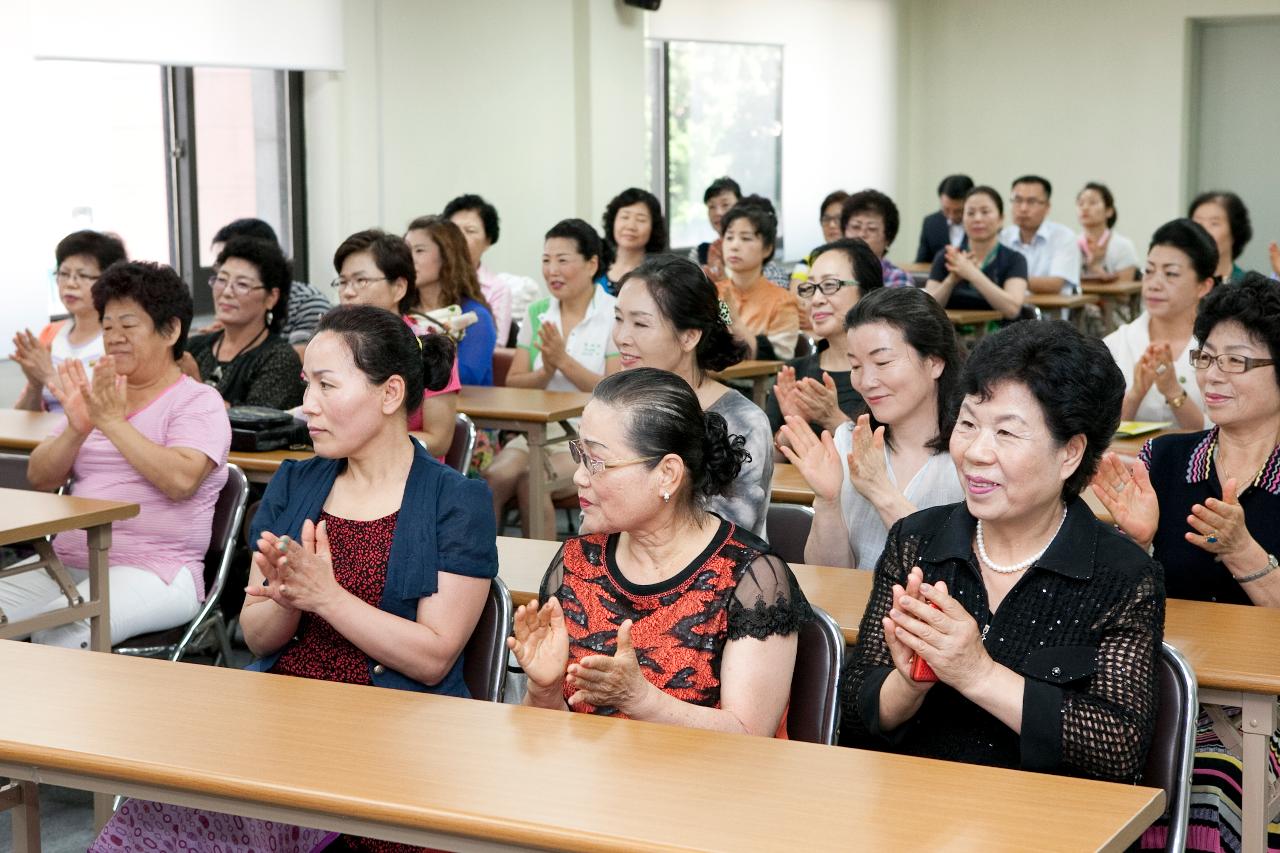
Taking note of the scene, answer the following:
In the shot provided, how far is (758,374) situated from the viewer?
19.0 feet

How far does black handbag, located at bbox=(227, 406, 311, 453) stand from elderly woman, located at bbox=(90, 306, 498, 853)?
155 cm

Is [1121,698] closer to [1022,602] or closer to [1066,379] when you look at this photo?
[1022,602]

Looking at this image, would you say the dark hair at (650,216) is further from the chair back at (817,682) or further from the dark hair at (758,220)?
the chair back at (817,682)

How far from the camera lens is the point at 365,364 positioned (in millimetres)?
2496

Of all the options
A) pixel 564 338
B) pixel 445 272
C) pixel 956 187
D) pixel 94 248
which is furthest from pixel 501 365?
pixel 956 187

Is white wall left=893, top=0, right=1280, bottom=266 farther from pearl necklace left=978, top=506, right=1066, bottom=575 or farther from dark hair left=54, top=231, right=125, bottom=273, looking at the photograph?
pearl necklace left=978, top=506, right=1066, bottom=575

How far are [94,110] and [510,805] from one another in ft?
16.1

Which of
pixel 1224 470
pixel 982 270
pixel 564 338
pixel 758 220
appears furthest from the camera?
pixel 982 270

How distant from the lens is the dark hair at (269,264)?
4.54m

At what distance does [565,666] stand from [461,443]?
82.8 inches

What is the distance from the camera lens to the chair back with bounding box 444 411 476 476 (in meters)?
4.14

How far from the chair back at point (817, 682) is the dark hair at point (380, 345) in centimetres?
81

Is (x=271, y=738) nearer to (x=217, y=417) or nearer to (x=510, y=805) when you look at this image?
(x=510, y=805)

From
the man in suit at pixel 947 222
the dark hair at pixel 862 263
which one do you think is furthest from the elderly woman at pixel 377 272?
the man in suit at pixel 947 222
